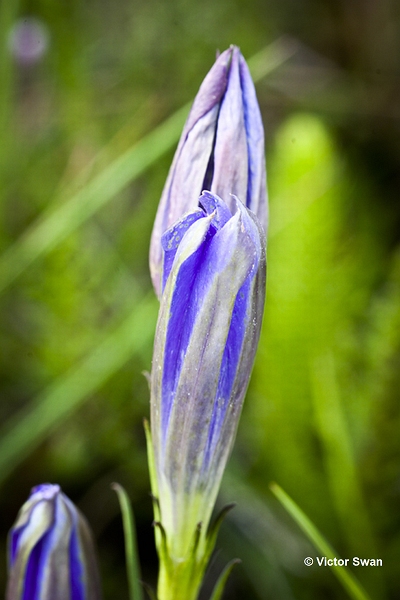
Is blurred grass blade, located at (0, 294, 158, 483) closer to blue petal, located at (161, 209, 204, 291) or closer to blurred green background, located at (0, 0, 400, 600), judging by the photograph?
blurred green background, located at (0, 0, 400, 600)

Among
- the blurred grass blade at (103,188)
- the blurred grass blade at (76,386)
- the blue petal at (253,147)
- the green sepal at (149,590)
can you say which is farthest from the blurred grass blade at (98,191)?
the green sepal at (149,590)

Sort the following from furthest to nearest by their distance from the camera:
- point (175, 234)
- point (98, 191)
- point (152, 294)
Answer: point (152, 294) → point (98, 191) → point (175, 234)

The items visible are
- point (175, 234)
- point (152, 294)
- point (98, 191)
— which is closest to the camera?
point (175, 234)

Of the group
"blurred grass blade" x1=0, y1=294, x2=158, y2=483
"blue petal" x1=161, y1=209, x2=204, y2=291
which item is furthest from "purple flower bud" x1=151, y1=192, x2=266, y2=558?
"blurred grass blade" x1=0, y1=294, x2=158, y2=483

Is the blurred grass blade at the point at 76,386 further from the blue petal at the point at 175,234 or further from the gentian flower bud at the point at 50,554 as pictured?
the blue petal at the point at 175,234

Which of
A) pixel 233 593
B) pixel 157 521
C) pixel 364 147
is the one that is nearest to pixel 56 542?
pixel 157 521

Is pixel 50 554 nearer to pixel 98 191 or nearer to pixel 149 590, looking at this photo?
pixel 149 590

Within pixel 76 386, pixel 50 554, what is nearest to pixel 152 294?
pixel 76 386
